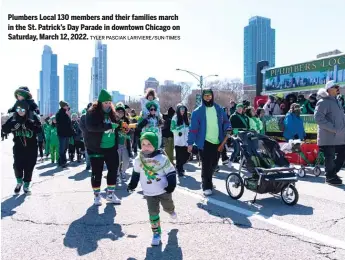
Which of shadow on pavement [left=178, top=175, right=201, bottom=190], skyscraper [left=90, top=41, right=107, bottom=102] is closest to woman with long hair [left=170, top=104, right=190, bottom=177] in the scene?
shadow on pavement [left=178, top=175, right=201, bottom=190]

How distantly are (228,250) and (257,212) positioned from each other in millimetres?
1674

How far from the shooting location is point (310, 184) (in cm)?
802

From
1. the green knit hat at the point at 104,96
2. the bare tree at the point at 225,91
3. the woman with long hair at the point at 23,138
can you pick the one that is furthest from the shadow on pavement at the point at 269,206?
the bare tree at the point at 225,91

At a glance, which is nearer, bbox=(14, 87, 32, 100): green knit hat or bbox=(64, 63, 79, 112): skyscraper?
bbox=(14, 87, 32, 100): green knit hat

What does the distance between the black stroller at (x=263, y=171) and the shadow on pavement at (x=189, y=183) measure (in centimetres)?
128

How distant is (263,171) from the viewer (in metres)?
6.10

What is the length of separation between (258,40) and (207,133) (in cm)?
9482

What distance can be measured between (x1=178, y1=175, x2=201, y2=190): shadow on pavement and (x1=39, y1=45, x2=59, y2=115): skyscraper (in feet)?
246

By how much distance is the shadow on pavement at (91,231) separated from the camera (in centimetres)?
438

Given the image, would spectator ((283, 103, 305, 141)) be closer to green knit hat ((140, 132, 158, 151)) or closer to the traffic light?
green knit hat ((140, 132, 158, 151))

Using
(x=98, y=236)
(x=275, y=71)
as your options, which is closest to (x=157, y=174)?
(x=98, y=236)

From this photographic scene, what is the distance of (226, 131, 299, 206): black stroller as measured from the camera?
604 cm

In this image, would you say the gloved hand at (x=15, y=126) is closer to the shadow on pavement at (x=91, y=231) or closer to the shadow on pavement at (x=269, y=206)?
the shadow on pavement at (x=91, y=231)

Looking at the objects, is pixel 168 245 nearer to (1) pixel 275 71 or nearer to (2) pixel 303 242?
(2) pixel 303 242
